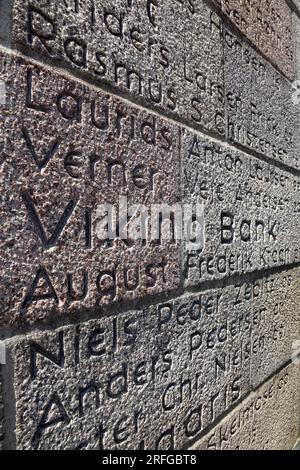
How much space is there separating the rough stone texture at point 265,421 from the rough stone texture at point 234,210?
590mm

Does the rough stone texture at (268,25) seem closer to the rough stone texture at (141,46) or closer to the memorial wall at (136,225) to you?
the memorial wall at (136,225)

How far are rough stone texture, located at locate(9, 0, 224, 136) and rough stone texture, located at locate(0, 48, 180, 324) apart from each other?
73 millimetres

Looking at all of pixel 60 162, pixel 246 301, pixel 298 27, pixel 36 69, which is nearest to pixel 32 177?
pixel 60 162

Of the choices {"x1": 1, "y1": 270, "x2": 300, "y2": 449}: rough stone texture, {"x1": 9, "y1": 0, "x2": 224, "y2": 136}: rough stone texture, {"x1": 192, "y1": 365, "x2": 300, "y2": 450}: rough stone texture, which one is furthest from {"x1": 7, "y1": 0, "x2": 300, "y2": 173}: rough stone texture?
{"x1": 192, "y1": 365, "x2": 300, "y2": 450}: rough stone texture

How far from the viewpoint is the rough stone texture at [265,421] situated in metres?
1.77

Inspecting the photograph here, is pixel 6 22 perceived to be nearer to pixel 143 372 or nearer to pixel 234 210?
pixel 143 372

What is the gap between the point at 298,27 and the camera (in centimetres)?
265

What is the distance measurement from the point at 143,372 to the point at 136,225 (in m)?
0.44

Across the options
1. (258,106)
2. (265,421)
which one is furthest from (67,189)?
(265,421)

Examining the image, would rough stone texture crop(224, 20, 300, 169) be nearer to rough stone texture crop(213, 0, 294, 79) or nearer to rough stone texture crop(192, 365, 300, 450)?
rough stone texture crop(213, 0, 294, 79)

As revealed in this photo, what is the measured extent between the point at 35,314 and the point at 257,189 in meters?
1.36

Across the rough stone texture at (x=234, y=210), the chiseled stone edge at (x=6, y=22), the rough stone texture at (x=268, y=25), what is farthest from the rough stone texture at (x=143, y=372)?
the rough stone texture at (x=268, y=25)

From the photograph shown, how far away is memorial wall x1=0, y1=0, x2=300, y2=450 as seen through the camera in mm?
969

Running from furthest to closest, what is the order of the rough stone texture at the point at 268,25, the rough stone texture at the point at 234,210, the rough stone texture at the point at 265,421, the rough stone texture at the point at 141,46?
the rough stone texture at the point at 268,25 → the rough stone texture at the point at 265,421 → the rough stone texture at the point at 234,210 → the rough stone texture at the point at 141,46
